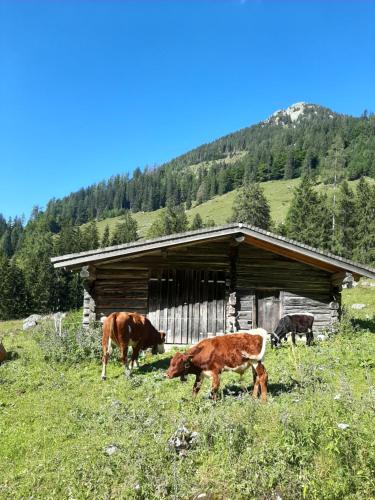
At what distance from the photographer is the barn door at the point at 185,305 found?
18.0 meters

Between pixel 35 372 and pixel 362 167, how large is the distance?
424 ft

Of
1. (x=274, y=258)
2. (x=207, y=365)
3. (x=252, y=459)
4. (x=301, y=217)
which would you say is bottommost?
(x=252, y=459)

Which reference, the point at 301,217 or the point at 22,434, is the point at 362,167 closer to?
the point at 301,217

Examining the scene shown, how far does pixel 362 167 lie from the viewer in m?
126

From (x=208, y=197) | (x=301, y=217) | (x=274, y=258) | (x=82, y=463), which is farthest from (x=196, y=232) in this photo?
(x=208, y=197)

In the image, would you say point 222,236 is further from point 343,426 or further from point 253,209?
point 253,209

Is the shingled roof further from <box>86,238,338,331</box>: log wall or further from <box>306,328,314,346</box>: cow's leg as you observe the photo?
<box>306,328,314,346</box>: cow's leg

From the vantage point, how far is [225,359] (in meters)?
8.84

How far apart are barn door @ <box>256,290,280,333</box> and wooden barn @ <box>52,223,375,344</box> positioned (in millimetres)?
44

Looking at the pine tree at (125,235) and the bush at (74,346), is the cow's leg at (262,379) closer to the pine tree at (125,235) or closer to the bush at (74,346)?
the bush at (74,346)

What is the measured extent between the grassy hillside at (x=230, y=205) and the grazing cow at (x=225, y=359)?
95.5 metres

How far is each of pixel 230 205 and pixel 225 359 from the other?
128m

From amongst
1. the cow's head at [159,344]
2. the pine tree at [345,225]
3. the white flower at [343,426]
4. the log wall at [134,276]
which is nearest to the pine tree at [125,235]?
the pine tree at [345,225]

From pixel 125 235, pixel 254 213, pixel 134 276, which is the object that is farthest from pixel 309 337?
pixel 125 235
